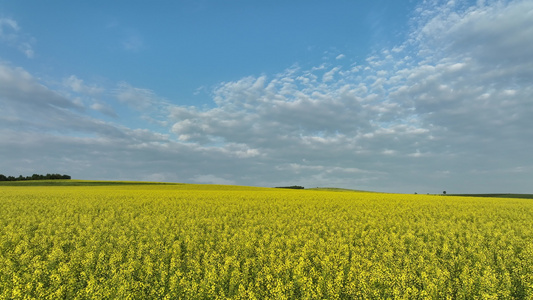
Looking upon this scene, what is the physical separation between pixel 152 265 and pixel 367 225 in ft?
41.3

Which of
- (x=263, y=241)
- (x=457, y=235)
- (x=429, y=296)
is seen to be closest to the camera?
(x=429, y=296)

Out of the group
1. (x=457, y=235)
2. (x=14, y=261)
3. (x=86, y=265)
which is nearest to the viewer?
(x=86, y=265)

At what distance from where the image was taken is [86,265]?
408 inches

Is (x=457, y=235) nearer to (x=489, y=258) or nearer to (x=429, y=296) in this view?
(x=489, y=258)

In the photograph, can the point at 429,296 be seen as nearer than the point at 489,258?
Yes

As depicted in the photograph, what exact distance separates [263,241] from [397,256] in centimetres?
531

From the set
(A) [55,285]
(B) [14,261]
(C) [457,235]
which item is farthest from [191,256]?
(C) [457,235]

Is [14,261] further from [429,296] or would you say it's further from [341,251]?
[429,296]

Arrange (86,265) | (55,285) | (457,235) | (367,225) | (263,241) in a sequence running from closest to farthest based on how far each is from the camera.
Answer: (55,285)
(86,265)
(263,241)
(457,235)
(367,225)

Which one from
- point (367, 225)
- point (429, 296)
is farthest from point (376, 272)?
point (367, 225)

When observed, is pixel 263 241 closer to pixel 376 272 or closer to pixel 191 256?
pixel 191 256

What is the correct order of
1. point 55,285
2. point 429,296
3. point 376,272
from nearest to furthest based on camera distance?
point 429,296 → point 55,285 → point 376,272

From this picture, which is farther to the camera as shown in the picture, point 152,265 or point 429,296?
point 152,265

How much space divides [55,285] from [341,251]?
30.8 feet
